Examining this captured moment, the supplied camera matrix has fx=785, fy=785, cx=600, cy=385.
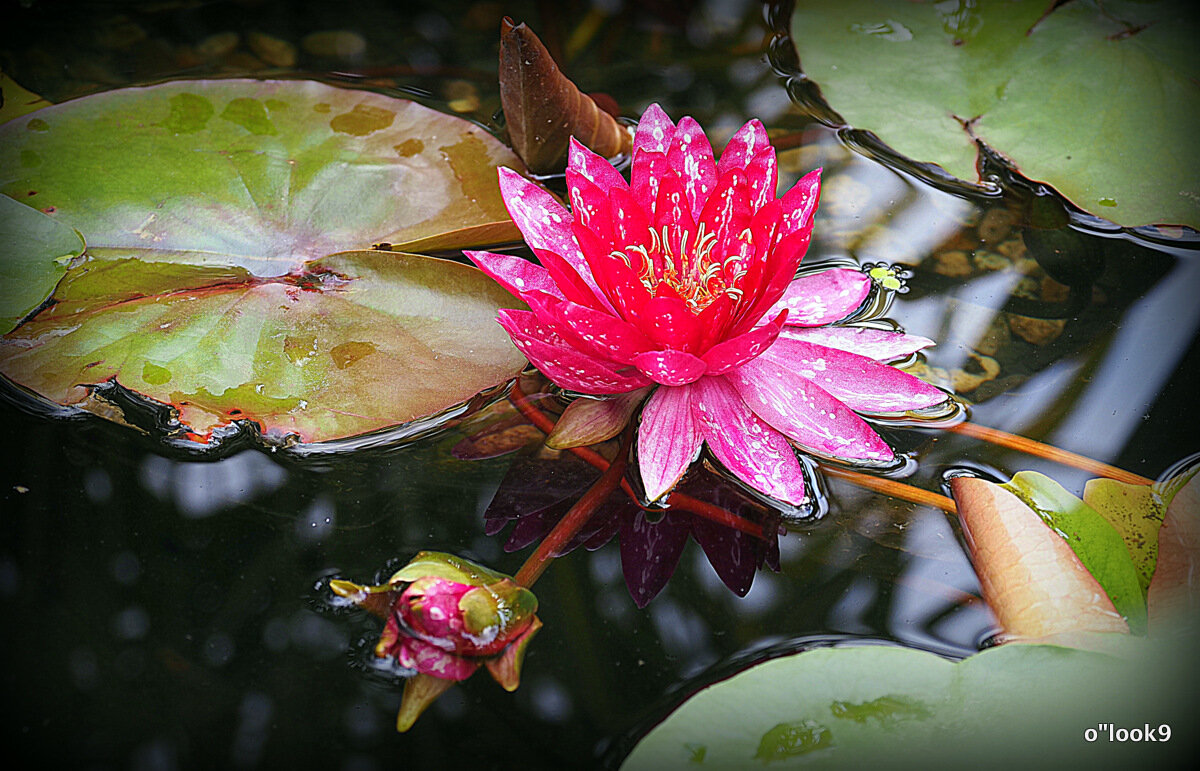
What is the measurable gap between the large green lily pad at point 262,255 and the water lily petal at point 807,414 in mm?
426

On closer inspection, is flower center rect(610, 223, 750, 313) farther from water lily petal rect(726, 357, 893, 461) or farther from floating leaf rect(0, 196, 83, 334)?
floating leaf rect(0, 196, 83, 334)

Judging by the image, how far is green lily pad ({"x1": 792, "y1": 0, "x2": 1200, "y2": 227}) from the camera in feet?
5.30

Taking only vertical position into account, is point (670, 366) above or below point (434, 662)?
above

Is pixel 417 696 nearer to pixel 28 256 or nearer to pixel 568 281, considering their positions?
pixel 568 281

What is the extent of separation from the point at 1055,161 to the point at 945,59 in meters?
0.39

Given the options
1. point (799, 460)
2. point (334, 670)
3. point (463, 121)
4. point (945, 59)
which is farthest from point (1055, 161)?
point (334, 670)

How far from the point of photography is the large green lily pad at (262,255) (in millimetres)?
1300

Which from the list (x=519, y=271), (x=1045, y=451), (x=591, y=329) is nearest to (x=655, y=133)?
(x=519, y=271)

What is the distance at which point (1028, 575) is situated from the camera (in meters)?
1.08

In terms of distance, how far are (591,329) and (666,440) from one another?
8.6 inches

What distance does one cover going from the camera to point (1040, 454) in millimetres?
1305

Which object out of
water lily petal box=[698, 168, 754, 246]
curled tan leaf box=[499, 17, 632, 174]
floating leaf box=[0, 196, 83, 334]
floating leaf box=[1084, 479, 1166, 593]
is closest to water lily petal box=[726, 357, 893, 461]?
water lily petal box=[698, 168, 754, 246]

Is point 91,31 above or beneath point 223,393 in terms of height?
above

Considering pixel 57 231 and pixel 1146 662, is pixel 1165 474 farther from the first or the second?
pixel 57 231
